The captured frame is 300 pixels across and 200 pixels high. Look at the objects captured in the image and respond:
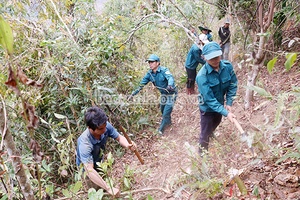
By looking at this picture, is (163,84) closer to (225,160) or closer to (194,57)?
(194,57)

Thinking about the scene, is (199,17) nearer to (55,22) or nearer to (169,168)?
(55,22)

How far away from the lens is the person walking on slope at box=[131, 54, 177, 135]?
482cm

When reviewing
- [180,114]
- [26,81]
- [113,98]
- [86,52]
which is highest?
[26,81]

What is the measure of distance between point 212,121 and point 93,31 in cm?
277

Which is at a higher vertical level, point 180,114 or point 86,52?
point 86,52

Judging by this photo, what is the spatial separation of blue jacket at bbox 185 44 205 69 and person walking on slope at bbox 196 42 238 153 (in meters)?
2.52

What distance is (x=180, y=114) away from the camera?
226 inches

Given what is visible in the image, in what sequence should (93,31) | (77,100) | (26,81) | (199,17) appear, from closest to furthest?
(26,81) < (77,100) < (93,31) < (199,17)

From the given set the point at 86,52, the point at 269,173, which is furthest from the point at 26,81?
the point at 86,52

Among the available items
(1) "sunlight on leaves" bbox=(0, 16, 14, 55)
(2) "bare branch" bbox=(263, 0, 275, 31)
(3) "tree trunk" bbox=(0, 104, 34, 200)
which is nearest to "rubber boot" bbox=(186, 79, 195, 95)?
(2) "bare branch" bbox=(263, 0, 275, 31)

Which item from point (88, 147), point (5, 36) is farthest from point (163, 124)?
point (5, 36)

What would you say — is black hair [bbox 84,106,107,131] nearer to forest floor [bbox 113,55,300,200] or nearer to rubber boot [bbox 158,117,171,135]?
forest floor [bbox 113,55,300,200]

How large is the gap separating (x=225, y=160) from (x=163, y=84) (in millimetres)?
2376

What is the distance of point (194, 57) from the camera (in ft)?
19.3
